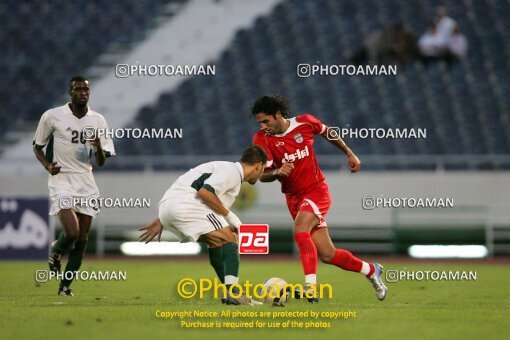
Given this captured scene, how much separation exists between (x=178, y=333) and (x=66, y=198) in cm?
315

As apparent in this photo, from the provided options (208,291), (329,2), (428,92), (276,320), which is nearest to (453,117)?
(428,92)

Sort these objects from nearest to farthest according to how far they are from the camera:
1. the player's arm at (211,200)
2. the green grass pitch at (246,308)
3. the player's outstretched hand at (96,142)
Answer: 1. the green grass pitch at (246,308)
2. the player's arm at (211,200)
3. the player's outstretched hand at (96,142)

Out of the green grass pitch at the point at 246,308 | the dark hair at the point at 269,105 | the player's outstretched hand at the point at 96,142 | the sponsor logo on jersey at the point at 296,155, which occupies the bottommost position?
the green grass pitch at the point at 246,308

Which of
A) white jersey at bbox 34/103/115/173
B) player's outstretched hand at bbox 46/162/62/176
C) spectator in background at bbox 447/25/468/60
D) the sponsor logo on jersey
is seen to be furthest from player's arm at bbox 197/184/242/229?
spectator in background at bbox 447/25/468/60

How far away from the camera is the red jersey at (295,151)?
29.7 feet

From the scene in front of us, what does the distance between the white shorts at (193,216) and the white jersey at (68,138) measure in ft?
4.69

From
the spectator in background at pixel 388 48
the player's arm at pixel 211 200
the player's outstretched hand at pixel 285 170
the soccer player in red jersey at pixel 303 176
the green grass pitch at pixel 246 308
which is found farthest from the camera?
the spectator in background at pixel 388 48

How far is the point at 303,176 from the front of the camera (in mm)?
9148

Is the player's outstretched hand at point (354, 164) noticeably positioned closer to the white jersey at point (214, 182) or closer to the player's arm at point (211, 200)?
the white jersey at point (214, 182)

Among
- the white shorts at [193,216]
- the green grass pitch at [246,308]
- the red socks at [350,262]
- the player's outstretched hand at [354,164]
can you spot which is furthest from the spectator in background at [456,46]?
the white shorts at [193,216]

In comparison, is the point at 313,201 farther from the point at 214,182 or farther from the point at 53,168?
the point at 53,168

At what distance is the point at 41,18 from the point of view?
74.4 feet

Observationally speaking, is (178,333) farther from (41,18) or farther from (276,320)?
(41,18)

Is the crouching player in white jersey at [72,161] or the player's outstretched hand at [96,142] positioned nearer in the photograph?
the player's outstretched hand at [96,142]
